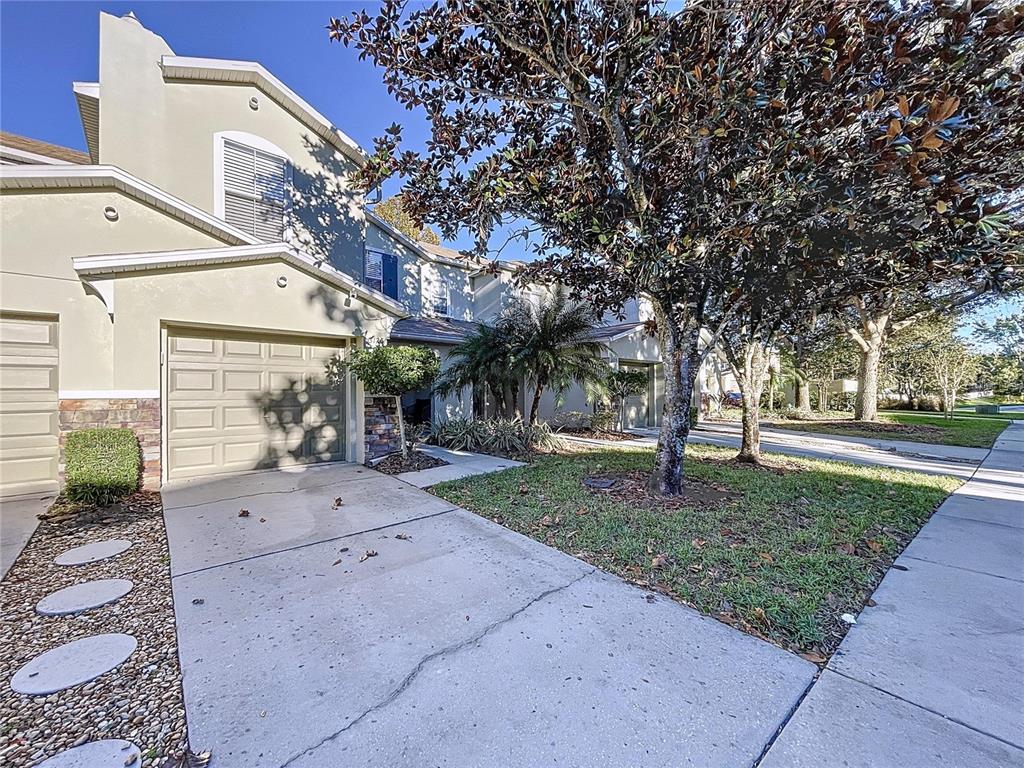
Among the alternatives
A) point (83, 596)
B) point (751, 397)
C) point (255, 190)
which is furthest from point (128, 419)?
point (751, 397)

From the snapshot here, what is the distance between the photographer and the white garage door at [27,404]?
18.8ft

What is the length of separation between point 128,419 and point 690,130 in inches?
304

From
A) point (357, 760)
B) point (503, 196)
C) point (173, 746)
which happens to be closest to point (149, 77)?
point (503, 196)

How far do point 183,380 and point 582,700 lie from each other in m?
6.96

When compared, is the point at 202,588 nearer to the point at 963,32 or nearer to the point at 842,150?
the point at 842,150

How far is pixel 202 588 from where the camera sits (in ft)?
11.0

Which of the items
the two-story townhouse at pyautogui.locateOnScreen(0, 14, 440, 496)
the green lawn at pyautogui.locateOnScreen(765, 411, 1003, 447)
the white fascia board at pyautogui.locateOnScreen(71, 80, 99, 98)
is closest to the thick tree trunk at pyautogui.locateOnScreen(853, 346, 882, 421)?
the green lawn at pyautogui.locateOnScreen(765, 411, 1003, 447)

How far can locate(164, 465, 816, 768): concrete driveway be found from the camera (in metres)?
1.95

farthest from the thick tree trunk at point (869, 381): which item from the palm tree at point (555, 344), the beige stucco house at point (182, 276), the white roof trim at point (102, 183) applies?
the white roof trim at point (102, 183)

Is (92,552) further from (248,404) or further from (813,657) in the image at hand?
(813,657)

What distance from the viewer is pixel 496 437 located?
9.12 metres

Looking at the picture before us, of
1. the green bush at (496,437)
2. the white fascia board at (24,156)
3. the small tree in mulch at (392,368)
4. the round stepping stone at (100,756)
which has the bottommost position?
the round stepping stone at (100,756)

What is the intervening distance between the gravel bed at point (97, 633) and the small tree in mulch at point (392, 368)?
3.40 m

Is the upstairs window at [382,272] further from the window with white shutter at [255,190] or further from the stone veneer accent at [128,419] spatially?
the stone veneer accent at [128,419]
